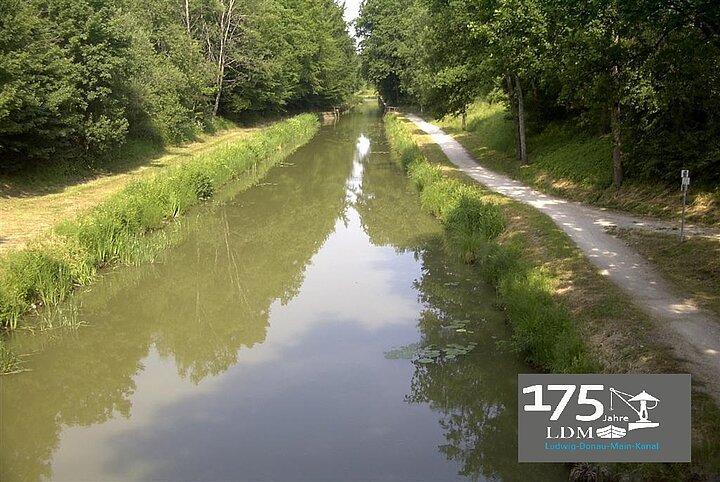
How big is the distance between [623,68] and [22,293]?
1605 centimetres

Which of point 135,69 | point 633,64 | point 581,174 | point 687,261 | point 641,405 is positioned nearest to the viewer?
point 641,405

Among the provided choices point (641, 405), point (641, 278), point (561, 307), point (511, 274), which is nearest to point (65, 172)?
point (511, 274)

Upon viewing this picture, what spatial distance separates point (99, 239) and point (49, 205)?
20.6 ft

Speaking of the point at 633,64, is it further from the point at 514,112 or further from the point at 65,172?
the point at 65,172

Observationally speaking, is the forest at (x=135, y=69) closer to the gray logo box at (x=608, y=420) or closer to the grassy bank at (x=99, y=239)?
the grassy bank at (x=99, y=239)

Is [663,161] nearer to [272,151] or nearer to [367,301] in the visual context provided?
[367,301]

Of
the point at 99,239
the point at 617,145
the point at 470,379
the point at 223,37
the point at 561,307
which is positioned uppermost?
the point at 223,37

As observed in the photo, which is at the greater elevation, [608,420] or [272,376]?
[608,420]

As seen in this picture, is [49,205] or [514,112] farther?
[514,112]

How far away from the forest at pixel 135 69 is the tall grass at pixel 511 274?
1382 centimetres

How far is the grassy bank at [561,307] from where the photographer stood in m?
7.15

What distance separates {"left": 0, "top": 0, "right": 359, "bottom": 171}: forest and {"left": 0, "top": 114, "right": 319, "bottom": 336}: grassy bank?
409 centimetres

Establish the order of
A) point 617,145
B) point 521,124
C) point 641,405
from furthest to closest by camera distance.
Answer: point 521,124 → point 617,145 → point 641,405

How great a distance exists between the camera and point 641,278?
12.3 m
